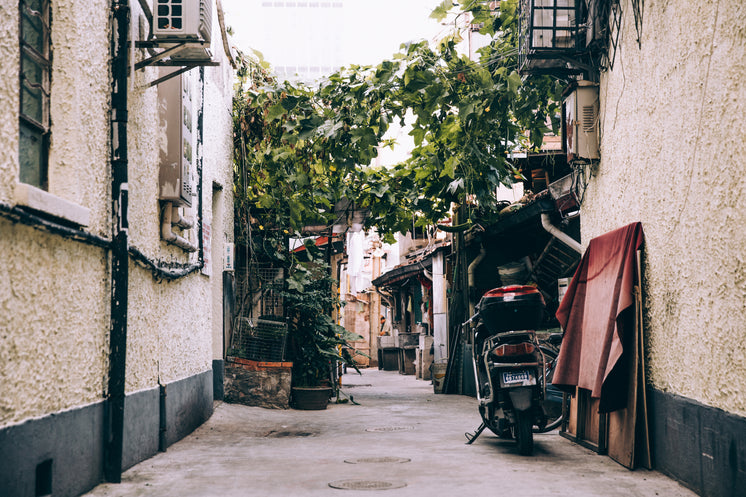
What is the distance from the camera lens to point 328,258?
14.4m

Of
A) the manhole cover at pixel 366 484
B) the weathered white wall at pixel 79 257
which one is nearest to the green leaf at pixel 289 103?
the weathered white wall at pixel 79 257

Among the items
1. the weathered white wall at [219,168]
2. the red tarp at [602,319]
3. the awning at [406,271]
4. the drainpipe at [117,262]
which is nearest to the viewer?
the drainpipe at [117,262]

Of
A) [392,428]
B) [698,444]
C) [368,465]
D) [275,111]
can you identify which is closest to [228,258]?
[275,111]

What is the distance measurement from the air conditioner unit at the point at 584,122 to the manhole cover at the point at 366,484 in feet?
12.5

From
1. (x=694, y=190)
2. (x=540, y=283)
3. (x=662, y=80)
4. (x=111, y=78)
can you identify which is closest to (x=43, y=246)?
(x=111, y=78)

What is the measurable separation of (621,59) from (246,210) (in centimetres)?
695

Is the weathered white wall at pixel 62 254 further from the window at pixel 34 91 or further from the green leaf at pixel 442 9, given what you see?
the green leaf at pixel 442 9

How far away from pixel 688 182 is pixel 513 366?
266cm

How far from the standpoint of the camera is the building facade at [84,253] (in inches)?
152

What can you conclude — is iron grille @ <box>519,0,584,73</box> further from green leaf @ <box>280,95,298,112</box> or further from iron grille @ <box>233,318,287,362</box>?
iron grille @ <box>233,318,287,362</box>

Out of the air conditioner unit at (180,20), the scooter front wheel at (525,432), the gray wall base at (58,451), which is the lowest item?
the scooter front wheel at (525,432)

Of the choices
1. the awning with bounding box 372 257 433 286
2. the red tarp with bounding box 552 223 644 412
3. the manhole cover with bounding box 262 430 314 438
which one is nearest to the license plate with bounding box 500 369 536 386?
the red tarp with bounding box 552 223 644 412

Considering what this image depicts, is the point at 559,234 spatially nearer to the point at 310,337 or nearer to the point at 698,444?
the point at 310,337

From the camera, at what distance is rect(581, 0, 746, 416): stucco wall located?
165 inches
